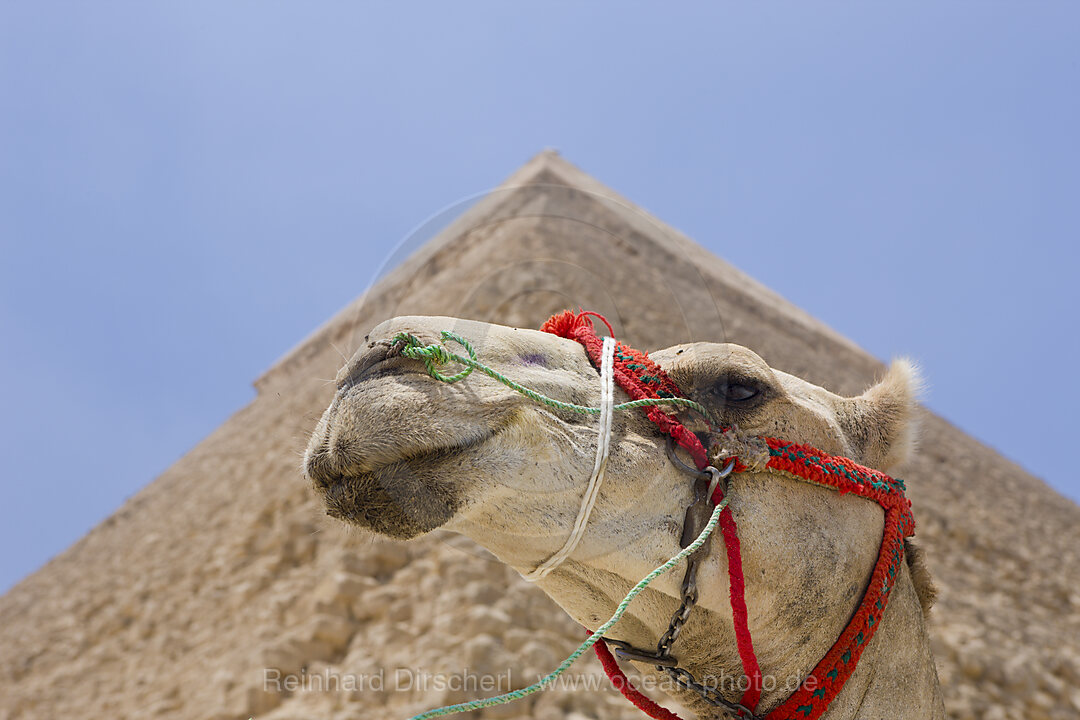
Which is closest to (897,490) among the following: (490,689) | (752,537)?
(752,537)

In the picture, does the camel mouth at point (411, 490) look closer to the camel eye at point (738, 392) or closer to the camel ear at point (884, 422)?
the camel eye at point (738, 392)

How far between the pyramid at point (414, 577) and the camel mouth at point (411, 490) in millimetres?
255

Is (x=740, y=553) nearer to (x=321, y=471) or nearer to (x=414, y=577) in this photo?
(x=321, y=471)

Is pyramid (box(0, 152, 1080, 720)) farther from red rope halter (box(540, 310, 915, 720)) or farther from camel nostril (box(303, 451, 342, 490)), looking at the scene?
red rope halter (box(540, 310, 915, 720))

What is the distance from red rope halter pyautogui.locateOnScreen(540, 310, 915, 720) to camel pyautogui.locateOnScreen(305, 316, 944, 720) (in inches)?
1.0

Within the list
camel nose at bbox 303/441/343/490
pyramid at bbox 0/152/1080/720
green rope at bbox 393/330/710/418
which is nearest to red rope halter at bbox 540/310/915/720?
green rope at bbox 393/330/710/418

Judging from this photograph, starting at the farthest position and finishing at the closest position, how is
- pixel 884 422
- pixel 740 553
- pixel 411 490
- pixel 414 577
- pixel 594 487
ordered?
1. pixel 414 577
2. pixel 884 422
3. pixel 740 553
4. pixel 594 487
5. pixel 411 490

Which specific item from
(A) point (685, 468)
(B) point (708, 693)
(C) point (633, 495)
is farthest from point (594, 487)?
(B) point (708, 693)

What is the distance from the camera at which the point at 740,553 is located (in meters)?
1.68

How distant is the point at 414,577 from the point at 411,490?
849 centimetres

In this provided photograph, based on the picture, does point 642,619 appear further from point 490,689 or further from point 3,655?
point 3,655

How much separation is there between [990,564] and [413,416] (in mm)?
19672

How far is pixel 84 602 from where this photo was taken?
14.9 metres

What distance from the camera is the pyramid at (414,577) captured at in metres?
7.99
